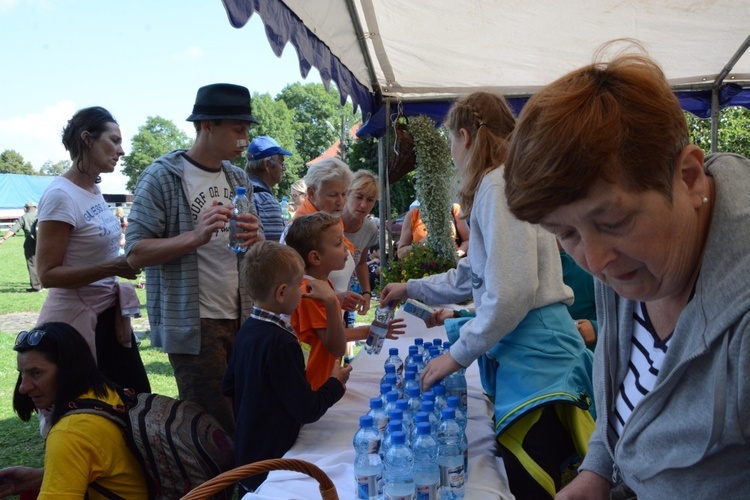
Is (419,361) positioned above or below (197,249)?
below

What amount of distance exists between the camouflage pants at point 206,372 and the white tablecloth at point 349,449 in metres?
0.61

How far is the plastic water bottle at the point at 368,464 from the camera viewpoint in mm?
1565

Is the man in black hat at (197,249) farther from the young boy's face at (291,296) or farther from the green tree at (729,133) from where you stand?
the green tree at (729,133)

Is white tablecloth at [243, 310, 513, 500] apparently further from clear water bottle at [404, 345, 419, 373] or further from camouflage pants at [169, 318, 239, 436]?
camouflage pants at [169, 318, 239, 436]

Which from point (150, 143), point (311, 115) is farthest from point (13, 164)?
point (311, 115)

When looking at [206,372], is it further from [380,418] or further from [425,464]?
[425,464]

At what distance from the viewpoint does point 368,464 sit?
1611mm

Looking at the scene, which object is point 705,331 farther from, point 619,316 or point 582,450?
point 582,450

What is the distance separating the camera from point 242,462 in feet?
6.95

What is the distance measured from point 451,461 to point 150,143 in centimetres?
7429

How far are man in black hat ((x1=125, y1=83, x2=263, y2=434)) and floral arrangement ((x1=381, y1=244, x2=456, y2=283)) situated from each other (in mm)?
2282

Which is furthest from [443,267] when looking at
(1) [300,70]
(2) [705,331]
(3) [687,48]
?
(2) [705,331]

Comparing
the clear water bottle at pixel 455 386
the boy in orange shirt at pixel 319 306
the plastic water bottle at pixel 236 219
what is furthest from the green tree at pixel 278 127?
the clear water bottle at pixel 455 386

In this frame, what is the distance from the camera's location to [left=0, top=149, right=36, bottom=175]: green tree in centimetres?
8875
